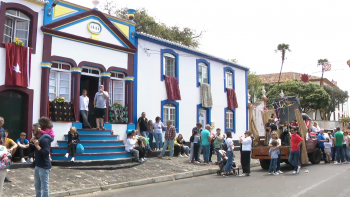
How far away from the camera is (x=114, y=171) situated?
11.9m

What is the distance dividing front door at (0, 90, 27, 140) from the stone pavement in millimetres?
2268

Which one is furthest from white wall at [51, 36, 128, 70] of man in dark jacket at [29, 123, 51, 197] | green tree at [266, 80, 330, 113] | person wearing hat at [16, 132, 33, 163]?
green tree at [266, 80, 330, 113]

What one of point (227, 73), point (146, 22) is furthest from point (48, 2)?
point (146, 22)

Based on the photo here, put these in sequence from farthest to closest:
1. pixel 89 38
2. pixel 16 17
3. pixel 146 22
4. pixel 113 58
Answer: pixel 146 22, pixel 113 58, pixel 89 38, pixel 16 17

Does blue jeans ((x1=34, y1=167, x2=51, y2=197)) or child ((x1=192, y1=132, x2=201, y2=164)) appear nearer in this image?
blue jeans ((x1=34, y1=167, x2=51, y2=197))

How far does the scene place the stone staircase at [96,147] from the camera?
12.6 meters

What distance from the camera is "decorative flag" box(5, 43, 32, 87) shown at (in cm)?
1218

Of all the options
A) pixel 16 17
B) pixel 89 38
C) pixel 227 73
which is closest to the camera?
pixel 16 17

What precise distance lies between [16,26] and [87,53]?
2.90 metres

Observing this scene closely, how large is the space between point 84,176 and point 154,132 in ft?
19.0

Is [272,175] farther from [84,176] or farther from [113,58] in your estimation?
[113,58]

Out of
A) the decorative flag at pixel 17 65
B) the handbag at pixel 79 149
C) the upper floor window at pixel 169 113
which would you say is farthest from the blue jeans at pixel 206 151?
the decorative flag at pixel 17 65

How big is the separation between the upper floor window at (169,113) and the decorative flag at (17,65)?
24.8ft

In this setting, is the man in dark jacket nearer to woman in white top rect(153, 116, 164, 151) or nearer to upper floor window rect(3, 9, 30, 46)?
upper floor window rect(3, 9, 30, 46)
